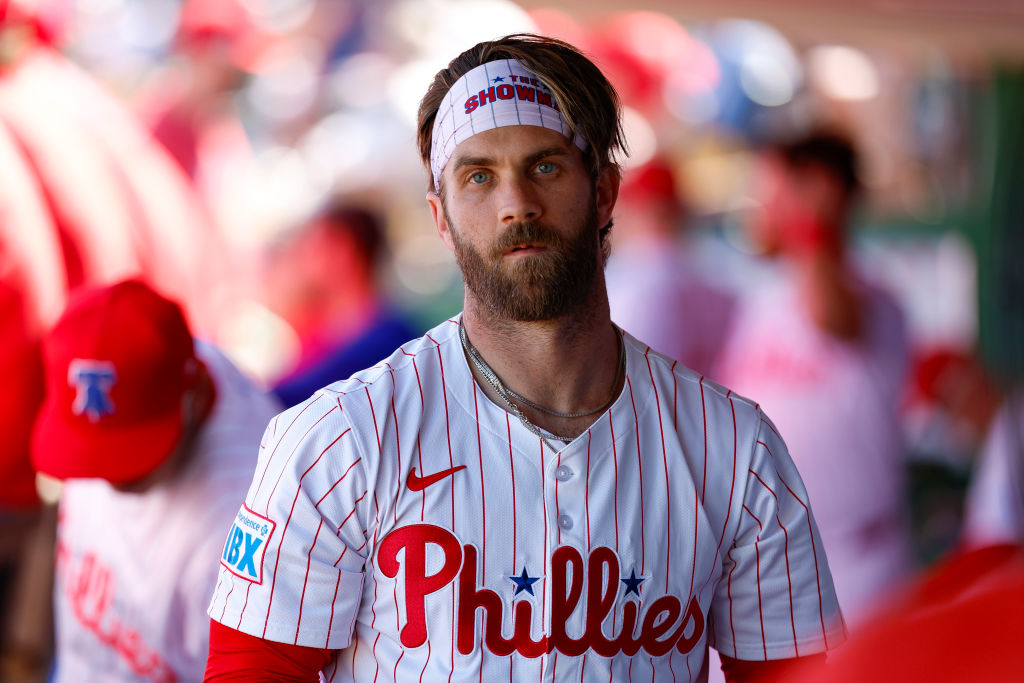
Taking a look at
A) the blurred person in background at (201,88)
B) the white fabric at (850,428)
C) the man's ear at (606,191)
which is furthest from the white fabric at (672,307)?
the man's ear at (606,191)

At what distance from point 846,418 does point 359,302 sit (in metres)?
1.63

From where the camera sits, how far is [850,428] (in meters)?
3.22

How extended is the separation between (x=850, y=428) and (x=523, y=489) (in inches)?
79.9

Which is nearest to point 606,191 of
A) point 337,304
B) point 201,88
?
point 337,304

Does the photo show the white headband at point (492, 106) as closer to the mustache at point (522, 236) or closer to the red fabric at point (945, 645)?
the mustache at point (522, 236)

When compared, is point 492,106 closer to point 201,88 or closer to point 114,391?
point 114,391

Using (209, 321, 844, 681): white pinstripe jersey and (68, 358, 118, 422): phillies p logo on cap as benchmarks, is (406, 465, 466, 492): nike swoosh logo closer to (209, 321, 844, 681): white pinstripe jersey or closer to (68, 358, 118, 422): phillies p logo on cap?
(209, 321, 844, 681): white pinstripe jersey

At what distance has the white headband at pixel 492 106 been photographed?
1503mm

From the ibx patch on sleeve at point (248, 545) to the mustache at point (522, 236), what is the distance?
46 centimetres

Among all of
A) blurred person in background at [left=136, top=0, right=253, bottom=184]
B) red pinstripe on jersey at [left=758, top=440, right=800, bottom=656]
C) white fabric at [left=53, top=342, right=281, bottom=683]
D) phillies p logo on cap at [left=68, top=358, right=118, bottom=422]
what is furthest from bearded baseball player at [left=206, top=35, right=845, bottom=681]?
blurred person in background at [left=136, top=0, right=253, bottom=184]

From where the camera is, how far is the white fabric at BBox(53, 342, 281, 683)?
1.92 m

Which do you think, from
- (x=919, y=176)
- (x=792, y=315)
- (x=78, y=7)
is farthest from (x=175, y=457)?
(x=919, y=176)

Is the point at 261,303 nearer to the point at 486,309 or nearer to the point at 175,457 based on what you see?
the point at 175,457

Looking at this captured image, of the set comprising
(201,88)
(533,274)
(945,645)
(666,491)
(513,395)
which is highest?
(201,88)
